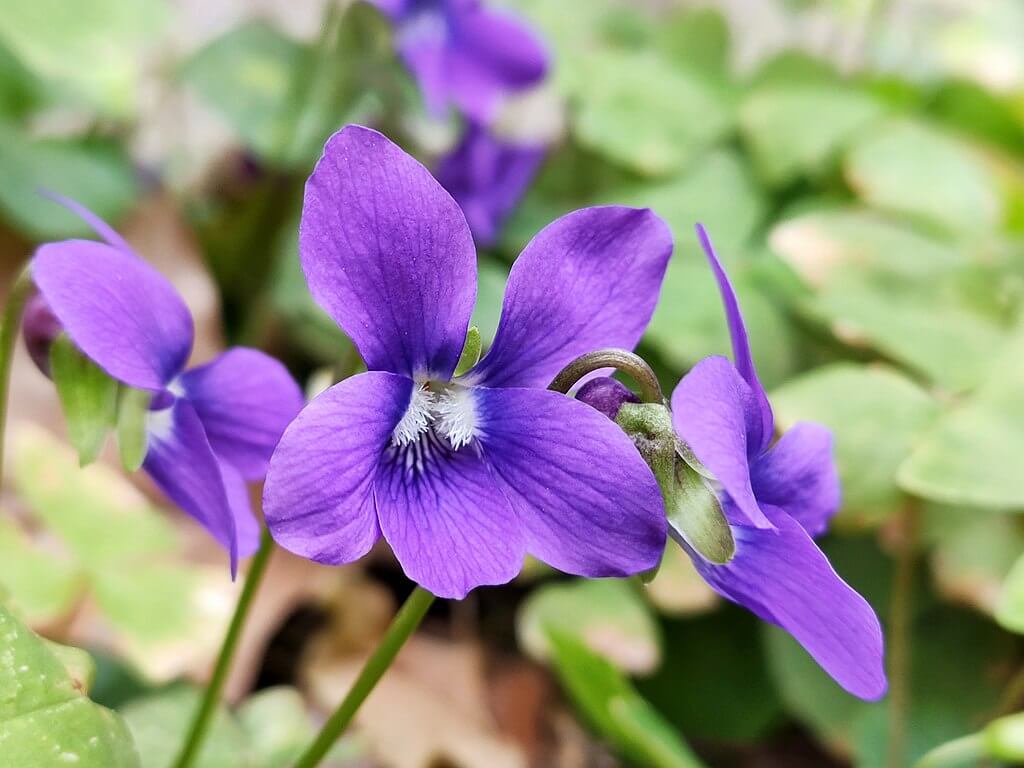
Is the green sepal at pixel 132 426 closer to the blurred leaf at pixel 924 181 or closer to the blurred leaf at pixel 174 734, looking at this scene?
the blurred leaf at pixel 174 734

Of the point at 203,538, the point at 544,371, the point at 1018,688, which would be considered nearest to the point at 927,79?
the point at 1018,688

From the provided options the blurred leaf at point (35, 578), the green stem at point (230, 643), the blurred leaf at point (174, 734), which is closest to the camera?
the green stem at point (230, 643)

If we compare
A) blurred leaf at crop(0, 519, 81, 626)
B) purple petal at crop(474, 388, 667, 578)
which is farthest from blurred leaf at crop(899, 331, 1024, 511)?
blurred leaf at crop(0, 519, 81, 626)

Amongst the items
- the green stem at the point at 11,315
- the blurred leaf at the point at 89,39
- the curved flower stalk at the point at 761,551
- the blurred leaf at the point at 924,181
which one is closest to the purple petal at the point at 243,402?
the green stem at the point at 11,315

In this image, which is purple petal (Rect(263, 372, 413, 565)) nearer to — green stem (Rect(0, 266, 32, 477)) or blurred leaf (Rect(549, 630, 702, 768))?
green stem (Rect(0, 266, 32, 477))

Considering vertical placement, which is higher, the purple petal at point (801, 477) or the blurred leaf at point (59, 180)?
the purple petal at point (801, 477)

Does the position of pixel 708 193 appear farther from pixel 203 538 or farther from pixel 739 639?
pixel 203 538

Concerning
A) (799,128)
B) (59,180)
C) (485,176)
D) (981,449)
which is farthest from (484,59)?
(981,449)
